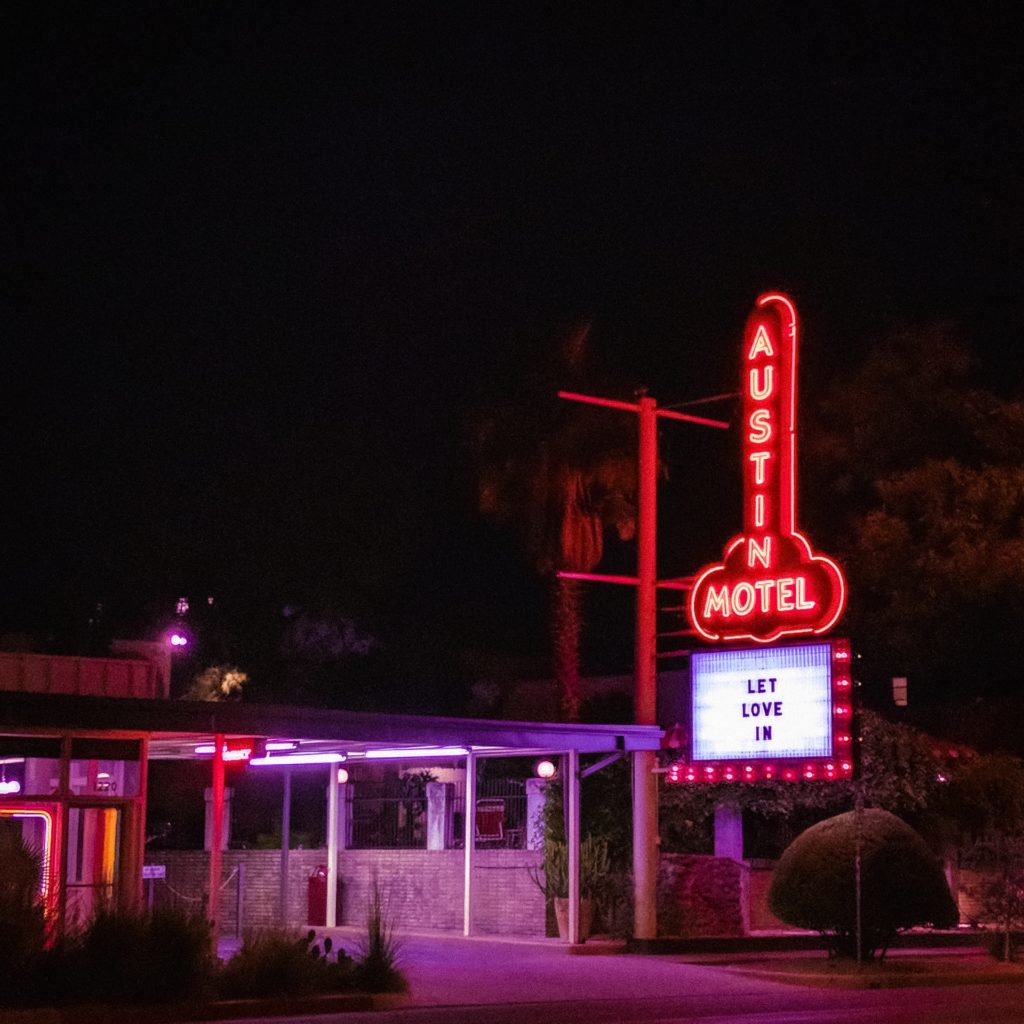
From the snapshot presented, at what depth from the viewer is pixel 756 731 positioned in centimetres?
2652

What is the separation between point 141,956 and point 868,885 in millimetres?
10804

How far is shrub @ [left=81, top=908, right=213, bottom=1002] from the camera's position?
58.5ft

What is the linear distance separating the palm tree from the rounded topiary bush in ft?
48.0

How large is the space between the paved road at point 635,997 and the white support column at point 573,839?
0.77 metres

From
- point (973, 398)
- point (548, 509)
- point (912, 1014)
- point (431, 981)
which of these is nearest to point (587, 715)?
point (548, 509)

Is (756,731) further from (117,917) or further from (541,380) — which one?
(541,380)

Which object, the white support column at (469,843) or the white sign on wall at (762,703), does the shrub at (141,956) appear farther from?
the white support column at (469,843)

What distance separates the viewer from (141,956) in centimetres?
1798

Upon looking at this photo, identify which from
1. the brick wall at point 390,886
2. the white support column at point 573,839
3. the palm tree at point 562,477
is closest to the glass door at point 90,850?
the brick wall at point 390,886

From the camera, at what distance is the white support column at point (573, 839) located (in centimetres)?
2719

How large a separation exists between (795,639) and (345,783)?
1065 cm

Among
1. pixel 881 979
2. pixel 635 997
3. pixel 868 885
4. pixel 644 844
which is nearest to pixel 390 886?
pixel 644 844

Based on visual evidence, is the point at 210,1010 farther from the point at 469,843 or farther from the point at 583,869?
the point at 469,843

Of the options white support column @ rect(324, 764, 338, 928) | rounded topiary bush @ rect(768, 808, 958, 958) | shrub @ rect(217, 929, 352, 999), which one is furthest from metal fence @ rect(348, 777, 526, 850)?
shrub @ rect(217, 929, 352, 999)
